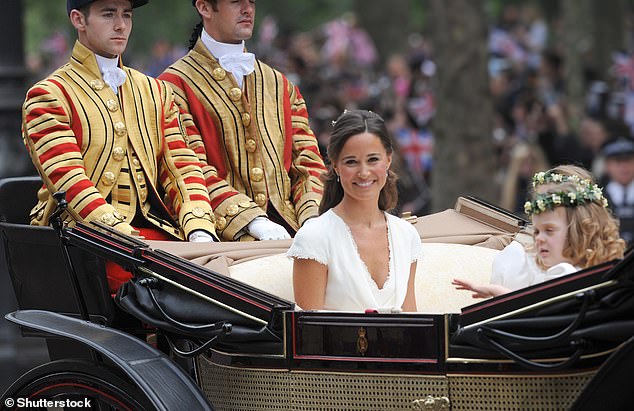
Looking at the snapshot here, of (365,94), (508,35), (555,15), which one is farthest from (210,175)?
(555,15)

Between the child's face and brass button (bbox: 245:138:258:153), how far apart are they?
5.46 feet

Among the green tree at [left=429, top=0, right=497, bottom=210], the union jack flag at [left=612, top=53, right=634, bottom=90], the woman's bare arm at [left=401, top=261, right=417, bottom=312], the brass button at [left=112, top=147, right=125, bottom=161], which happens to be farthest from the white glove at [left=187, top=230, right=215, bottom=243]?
the union jack flag at [left=612, top=53, right=634, bottom=90]

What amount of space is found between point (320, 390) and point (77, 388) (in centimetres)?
89

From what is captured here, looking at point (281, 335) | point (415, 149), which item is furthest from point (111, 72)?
point (415, 149)

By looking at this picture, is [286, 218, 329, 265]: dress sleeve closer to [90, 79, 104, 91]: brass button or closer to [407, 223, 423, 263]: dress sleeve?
[407, 223, 423, 263]: dress sleeve

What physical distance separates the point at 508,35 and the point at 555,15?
5758 mm

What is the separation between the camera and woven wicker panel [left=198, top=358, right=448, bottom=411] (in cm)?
370

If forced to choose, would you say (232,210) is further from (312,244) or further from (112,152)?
(312,244)

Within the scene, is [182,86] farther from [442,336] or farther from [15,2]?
[15,2]

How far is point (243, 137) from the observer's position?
5293mm

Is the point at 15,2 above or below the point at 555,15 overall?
below

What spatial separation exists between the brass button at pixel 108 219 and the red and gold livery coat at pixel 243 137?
1.99 ft

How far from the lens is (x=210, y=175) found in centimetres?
523

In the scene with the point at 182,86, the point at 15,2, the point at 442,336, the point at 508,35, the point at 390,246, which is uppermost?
the point at 508,35
